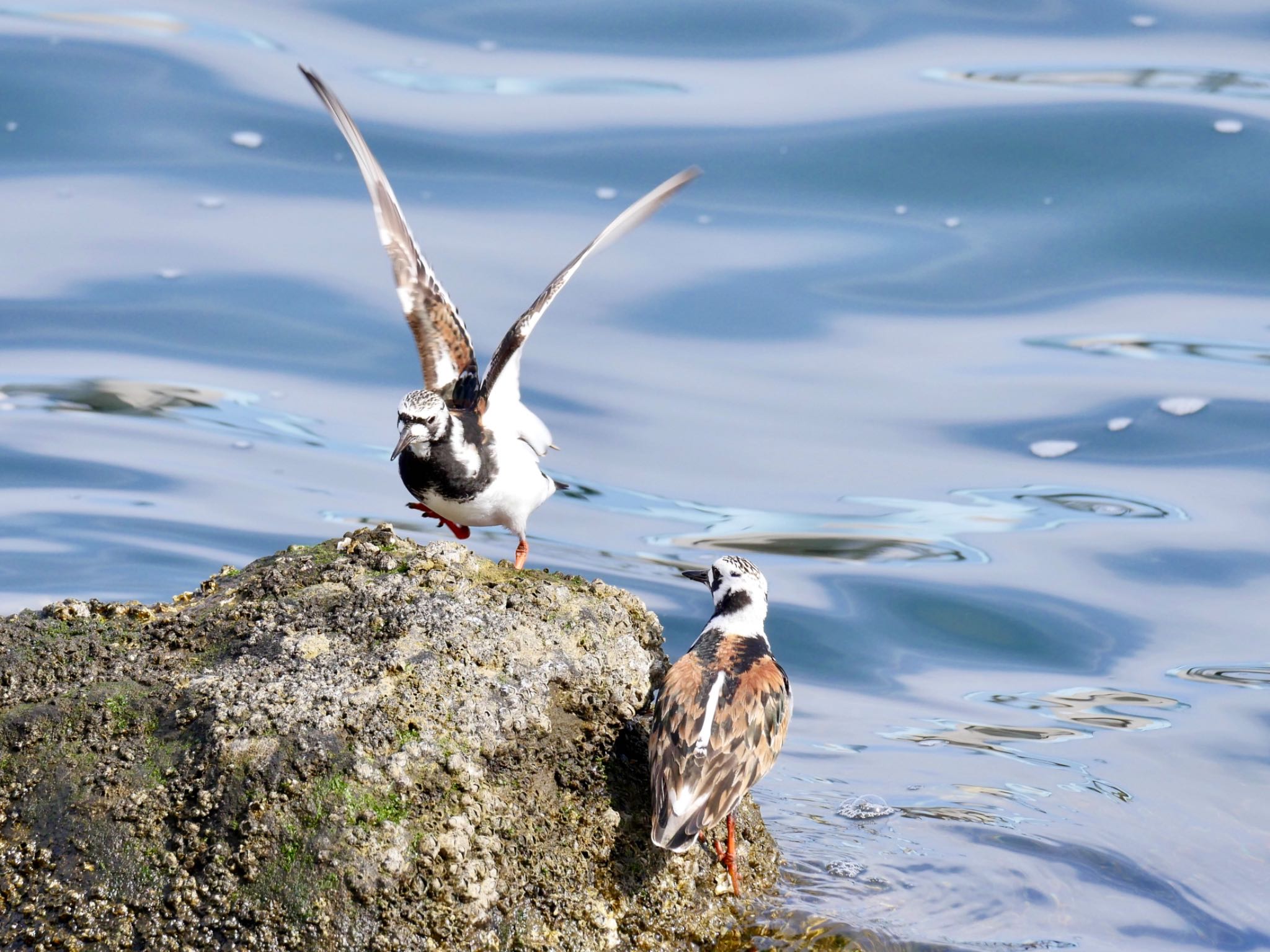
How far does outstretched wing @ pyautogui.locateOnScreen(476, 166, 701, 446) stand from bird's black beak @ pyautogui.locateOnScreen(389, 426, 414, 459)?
0.58 m

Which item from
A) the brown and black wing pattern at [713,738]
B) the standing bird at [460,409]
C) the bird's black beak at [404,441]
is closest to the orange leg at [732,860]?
the brown and black wing pattern at [713,738]

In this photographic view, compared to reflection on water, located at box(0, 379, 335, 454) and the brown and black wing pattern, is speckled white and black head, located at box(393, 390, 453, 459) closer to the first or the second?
the brown and black wing pattern

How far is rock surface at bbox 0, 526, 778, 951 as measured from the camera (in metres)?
3.95

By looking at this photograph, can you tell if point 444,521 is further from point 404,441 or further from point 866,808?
point 866,808

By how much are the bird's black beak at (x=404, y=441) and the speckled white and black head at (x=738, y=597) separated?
1510 mm

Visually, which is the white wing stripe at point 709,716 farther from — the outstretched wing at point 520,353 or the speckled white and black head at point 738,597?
the outstretched wing at point 520,353

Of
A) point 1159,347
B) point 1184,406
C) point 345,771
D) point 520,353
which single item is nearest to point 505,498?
point 520,353

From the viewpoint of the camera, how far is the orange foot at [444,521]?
22.2 ft

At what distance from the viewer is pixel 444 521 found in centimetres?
702

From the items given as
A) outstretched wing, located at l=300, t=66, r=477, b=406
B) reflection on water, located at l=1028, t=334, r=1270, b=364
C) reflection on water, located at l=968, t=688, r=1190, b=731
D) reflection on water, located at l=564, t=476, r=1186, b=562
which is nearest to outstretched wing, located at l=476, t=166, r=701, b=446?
outstretched wing, located at l=300, t=66, r=477, b=406

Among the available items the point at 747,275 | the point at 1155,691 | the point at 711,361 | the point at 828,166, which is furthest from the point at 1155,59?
the point at 1155,691

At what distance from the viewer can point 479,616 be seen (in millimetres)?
4715

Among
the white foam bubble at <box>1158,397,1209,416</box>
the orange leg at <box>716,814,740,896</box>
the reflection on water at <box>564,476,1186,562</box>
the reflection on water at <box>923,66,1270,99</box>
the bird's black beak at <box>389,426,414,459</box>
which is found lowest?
the reflection on water at <box>564,476,1186,562</box>

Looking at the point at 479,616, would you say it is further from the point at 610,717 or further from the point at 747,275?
the point at 747,275
